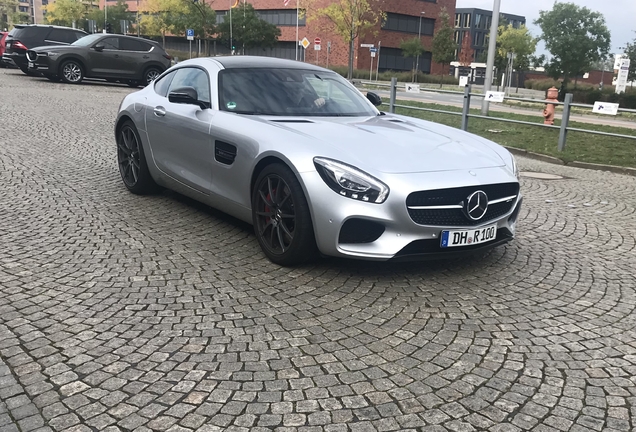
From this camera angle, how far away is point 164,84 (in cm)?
641

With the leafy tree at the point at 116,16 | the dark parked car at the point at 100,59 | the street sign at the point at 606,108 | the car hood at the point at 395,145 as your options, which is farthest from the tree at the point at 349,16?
the car hood at the point at 395,145

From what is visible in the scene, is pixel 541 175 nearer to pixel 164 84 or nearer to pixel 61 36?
pixel 164 84

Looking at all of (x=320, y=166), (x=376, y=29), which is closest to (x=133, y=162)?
(x=320, y=166)

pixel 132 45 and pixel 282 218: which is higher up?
pixel 132 45

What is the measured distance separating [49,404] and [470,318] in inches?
92.8

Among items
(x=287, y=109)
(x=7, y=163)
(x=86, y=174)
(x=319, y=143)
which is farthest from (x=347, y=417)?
(x=7, y=163)

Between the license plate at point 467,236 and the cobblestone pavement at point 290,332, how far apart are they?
1.07 ft

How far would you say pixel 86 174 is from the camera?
7727mm

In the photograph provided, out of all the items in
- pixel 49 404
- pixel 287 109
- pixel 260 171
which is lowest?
pixel 49 404

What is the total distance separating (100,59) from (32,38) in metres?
4.62

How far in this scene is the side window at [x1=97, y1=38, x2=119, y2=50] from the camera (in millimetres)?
21703

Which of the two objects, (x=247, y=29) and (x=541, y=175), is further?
(x=247, y=29)

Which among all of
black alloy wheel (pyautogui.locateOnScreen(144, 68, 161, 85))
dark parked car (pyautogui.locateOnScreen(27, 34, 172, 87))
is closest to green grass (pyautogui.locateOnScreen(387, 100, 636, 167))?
black alloy wheel (pyautogui.locateOnScreen(144, 68, 161, 85))

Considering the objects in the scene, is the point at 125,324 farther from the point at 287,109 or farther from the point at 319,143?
the point at 287,109
